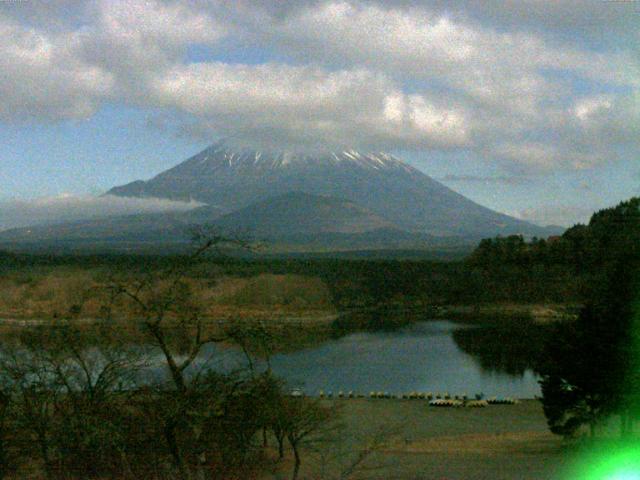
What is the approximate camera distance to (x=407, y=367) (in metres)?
29.1

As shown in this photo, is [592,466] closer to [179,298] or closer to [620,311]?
[620,311]

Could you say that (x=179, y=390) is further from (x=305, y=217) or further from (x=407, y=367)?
(x=305, y=217)

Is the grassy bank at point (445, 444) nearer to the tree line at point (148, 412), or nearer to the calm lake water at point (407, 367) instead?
the tree line at point (148, 412)

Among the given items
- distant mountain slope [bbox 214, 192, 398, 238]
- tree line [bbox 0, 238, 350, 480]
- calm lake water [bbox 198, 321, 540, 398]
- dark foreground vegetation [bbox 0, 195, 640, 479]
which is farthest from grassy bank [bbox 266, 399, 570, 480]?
distant mountain slope [bbox 214, 192, 398, 238]

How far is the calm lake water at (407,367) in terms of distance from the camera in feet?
81.3

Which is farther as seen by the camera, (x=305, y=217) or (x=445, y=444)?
(x=305, y=217)

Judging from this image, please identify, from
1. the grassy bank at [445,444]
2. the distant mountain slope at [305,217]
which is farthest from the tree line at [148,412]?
the distant mountain slope at [305,217]

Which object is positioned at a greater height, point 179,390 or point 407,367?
point 179,390

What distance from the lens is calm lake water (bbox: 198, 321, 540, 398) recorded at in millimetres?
24766

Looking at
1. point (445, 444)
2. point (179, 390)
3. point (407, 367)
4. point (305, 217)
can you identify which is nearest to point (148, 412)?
point (179, 390)

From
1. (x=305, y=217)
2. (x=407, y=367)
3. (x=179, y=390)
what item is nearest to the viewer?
(x=179, y=390)

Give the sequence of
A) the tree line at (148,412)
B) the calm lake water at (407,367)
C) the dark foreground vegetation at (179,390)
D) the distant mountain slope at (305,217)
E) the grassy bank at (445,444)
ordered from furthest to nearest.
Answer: the distant mountain slope at (305,217)
the calm lake water at (407,367)
the grassy bank at (445,444)
the dark foreground vegetation at (179,390)
the tree line at (148,412)

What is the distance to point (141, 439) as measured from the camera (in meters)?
5.91

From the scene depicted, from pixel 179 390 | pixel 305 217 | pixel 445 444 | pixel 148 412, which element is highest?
pixel 305 217
